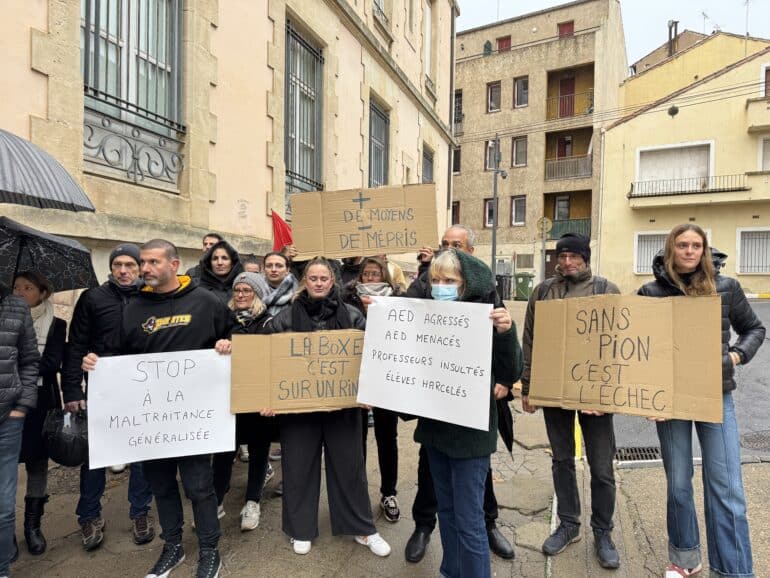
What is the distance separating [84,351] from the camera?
3096 millimetres

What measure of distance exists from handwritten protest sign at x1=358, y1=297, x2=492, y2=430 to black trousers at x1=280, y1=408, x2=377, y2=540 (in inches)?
21.2

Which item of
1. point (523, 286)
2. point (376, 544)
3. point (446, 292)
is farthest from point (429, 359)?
point (523, 286)

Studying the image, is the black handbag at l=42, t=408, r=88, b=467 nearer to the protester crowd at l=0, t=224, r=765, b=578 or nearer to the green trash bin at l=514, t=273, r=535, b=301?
the protester crowd at l=0, t=224, r=765, b=578

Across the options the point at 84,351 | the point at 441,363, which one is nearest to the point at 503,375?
the point at 441,363

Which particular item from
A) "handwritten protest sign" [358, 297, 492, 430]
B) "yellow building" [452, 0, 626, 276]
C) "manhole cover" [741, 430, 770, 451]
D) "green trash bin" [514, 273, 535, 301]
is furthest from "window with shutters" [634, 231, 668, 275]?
"handwritten protest sign" [358, 297, 492, 430]

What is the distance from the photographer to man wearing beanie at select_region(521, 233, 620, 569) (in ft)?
9.36

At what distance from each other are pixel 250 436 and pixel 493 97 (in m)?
30.3

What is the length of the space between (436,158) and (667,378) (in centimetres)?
1452

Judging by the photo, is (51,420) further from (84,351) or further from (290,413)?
(290,413)

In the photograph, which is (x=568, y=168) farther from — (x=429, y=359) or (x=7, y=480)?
(x=7, y=480)

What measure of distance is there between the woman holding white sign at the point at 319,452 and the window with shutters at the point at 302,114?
5.26 metres

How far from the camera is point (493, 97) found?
97.9 ft

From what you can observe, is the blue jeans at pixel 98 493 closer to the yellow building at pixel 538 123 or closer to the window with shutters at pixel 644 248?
the yellow building at pixel 538 123

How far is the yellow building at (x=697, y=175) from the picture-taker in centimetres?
2206
